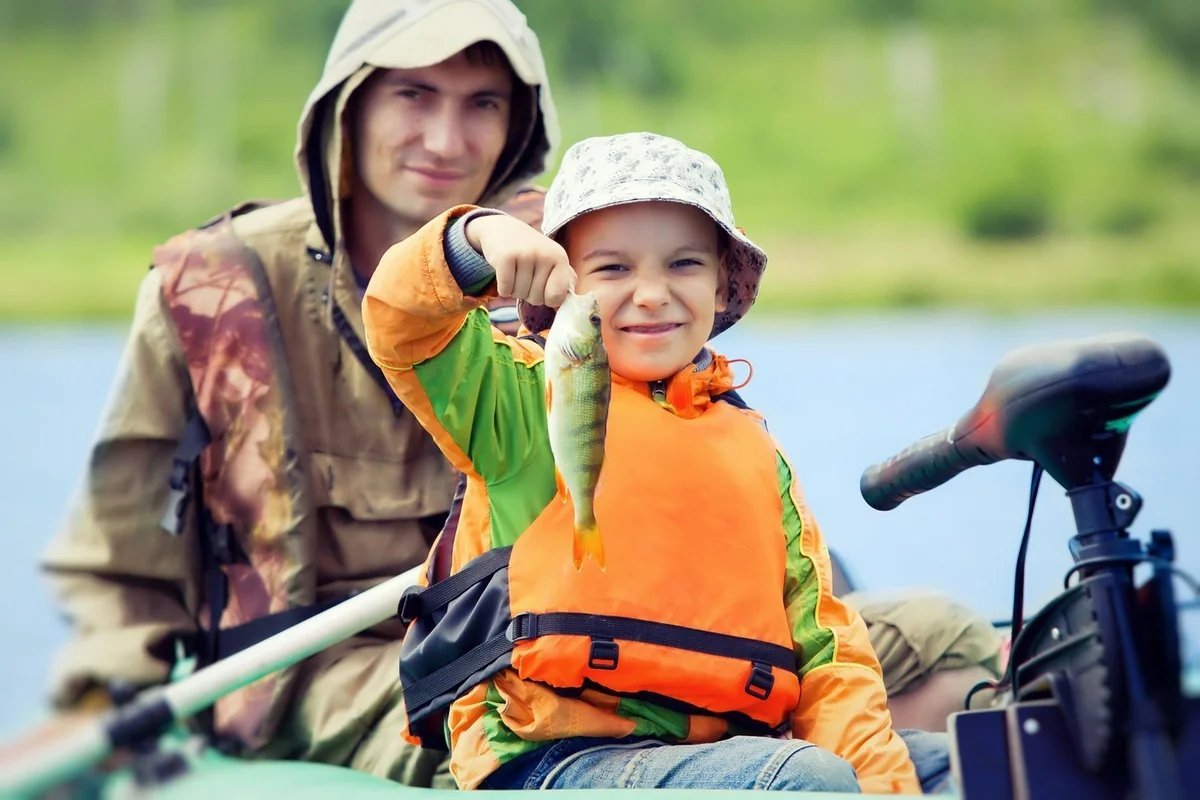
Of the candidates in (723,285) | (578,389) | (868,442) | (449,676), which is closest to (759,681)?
(449,676)

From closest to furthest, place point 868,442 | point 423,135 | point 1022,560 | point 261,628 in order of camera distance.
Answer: point 1022,560, point 261,628, point 423,135, point 868,442

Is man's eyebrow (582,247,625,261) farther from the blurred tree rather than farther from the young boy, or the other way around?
the blurred tree

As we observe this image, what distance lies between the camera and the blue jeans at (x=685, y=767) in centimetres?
167

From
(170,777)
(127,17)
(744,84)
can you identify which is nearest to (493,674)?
(170,777)

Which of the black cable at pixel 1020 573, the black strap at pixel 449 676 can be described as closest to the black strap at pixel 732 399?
the black strap at pixel 449 676

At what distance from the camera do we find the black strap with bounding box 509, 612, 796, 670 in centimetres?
Result: 178

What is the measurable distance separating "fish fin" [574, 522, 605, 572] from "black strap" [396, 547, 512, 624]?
7.9 inches

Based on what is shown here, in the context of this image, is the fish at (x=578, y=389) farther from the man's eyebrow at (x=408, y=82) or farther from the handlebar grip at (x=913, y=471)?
the man's eyebrow at (x=408, y=82)

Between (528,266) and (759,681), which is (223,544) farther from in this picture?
(528,266)

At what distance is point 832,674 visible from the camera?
6.23 feet

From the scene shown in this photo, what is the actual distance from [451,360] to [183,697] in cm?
66

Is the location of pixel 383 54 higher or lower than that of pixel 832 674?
higher

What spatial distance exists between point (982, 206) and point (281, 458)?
1733 centimetres

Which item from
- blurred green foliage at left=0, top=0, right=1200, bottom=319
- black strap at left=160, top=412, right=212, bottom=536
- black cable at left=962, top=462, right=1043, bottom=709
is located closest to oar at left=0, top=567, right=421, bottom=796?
black strap at left=160, top=412, right=212, bottom=536
